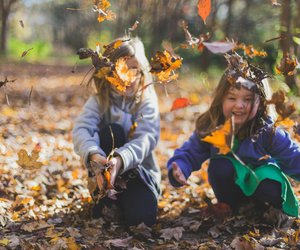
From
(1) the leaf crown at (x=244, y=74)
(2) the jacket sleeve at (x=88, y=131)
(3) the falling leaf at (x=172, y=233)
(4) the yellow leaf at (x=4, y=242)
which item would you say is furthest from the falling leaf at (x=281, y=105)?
(4) the yellow leaf at (x=4, y=242)

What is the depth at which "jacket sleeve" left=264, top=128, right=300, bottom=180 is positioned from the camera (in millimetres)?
2510

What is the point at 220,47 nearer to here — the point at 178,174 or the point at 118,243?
the point at 178,174

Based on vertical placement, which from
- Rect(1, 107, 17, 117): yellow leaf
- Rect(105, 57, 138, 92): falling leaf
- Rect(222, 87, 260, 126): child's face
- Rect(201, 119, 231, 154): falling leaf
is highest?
Rect(105, 57, 138, 92): falling leaf

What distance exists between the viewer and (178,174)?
2.57 m

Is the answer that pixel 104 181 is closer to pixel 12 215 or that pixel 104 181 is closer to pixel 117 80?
pixel 117 80

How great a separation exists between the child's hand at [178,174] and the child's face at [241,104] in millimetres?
411

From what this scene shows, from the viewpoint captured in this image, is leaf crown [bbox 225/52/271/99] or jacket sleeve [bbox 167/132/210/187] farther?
jacket sleeve [bbox 167/132/210/187]

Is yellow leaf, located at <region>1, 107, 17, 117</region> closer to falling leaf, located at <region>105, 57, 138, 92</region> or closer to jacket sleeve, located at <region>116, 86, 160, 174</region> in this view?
jacket sleeve, located at <region>116, 86, 160, 174</region>

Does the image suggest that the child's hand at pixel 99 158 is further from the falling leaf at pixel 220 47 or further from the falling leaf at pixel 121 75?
the falling leaf at pixel 220 47

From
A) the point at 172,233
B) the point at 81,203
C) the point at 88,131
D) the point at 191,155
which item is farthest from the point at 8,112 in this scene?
the point at 172,233

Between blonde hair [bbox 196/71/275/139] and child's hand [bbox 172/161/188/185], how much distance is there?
0.26 meters

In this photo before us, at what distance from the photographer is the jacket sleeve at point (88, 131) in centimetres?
254

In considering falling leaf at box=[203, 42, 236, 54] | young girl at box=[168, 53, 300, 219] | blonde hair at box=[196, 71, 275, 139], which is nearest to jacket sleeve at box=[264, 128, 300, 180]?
young girl at box=[168, 53, 300, 219]

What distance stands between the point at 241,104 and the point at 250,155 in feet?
0.99
